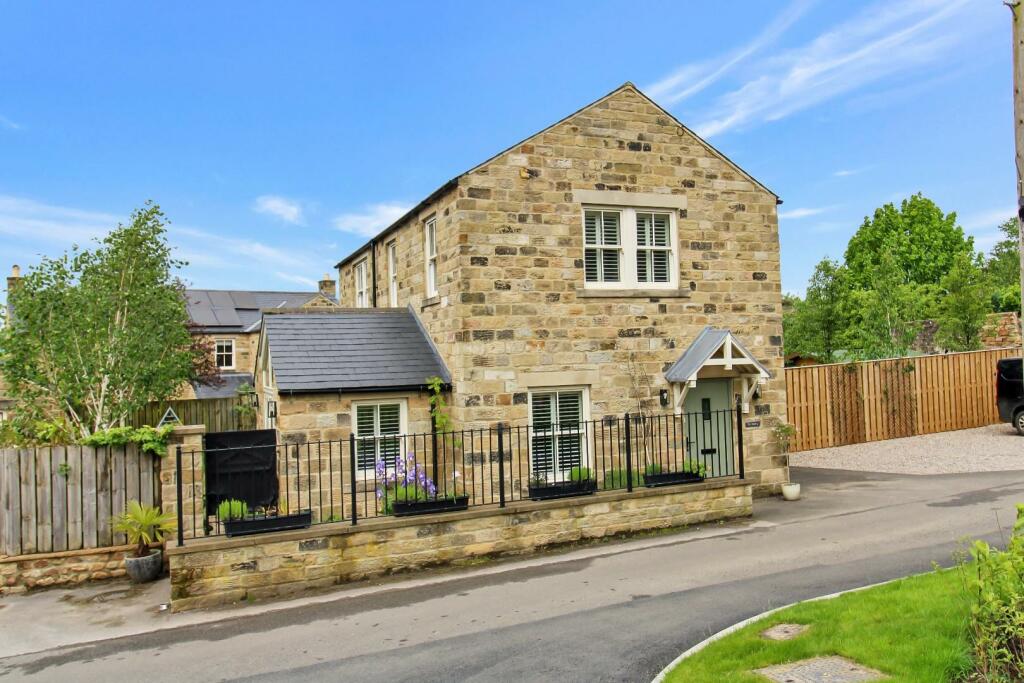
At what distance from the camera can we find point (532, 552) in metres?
10.9

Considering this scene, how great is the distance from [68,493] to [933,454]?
772 inches

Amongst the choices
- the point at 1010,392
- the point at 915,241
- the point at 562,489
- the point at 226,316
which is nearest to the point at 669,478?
the point at 562,489

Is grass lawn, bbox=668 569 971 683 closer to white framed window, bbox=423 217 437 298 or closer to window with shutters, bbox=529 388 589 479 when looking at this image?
window with shutters, bbox=529 388 589 479

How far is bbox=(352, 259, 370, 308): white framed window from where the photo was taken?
68.0 ft

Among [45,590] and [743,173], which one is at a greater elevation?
[743,173]

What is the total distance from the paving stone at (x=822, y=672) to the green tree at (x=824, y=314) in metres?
31.1

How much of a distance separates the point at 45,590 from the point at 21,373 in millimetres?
4949

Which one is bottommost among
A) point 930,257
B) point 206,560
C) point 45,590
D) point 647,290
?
point 45,590

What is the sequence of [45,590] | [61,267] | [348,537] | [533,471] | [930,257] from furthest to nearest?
[930,257] < [61,267] < [533,471] < [45,590] < [348,537]

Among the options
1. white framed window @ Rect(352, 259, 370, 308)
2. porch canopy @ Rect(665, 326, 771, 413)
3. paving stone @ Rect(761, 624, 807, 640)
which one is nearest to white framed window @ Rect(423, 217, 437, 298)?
porch canopy @ Rect(665, 326, 771, 413)

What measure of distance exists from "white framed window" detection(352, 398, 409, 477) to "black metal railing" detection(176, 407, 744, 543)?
37 mm

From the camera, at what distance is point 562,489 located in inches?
448

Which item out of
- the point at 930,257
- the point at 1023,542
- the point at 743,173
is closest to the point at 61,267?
the point at 743,173

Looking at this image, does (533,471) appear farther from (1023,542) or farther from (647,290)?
(1023,542)
